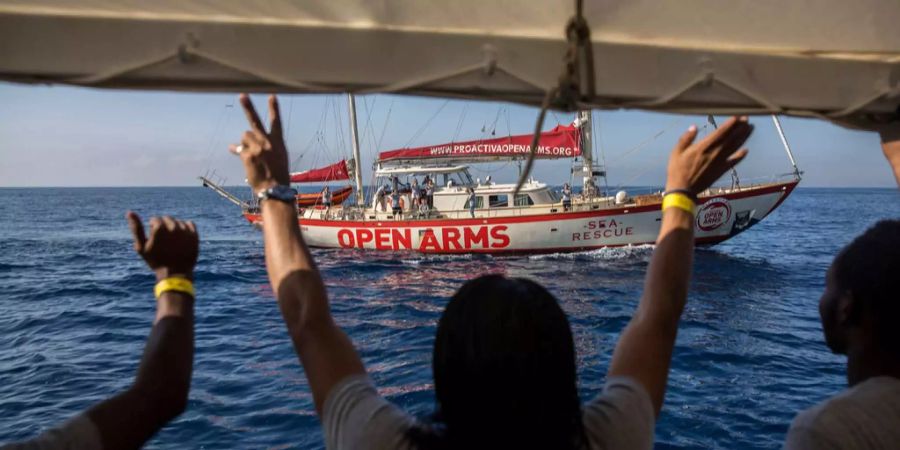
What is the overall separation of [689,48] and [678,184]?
1.26 feet

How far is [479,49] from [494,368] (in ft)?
2.89

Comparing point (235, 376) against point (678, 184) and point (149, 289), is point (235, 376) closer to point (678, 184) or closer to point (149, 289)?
point (678, 184)

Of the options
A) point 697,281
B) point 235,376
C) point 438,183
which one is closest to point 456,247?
point 438,183

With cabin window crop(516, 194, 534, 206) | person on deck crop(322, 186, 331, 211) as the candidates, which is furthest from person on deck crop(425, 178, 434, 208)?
person on deck crop(322, 186, 331, 211)

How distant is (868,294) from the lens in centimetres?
162

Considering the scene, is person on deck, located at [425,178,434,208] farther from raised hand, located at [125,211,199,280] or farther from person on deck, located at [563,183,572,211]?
raised hand, located at [125,211,199,280]

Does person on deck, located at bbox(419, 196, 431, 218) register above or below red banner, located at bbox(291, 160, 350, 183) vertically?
below

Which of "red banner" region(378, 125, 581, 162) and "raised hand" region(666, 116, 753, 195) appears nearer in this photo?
"raised hand" region(666, 116, 753, 195)

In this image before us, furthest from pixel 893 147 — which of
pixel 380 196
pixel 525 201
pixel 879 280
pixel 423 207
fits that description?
pixel 380 196

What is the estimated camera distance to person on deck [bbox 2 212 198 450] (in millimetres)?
1384

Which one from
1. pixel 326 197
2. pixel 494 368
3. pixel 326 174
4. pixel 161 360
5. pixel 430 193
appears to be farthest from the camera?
pixel 326 174

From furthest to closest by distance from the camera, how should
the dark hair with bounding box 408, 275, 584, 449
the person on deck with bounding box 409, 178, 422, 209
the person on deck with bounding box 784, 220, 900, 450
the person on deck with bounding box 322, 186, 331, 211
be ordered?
the person on deck with bounding box 322, 186, 331, 211, the person on deck with bounding box 409, 178, 422, 209, the person on deck with bounding box 784, 220, 900, 450, the dark hair with bounding box 408, 275, 584, 449

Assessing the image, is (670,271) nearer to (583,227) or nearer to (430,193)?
(583,227)

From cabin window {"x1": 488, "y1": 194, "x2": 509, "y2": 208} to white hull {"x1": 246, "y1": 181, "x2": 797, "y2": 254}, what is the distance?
1.20 metres
